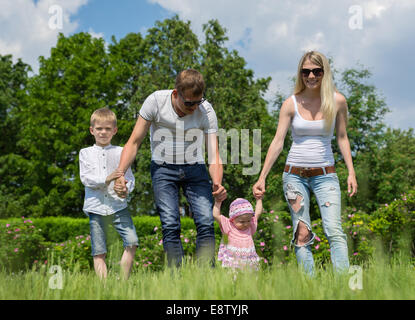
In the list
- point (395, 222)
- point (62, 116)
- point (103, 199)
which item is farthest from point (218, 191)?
point (62, 116)

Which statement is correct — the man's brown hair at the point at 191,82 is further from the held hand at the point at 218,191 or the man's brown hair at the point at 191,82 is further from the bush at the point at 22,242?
the bush at the point at 22,242

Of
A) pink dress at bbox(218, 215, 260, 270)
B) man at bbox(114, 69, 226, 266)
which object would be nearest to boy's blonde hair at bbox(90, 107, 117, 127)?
man at bbox(114, 69, 226, 266)

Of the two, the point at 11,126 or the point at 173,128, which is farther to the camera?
the point at 11,126

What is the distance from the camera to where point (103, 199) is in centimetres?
443

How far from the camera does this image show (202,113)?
4.06m

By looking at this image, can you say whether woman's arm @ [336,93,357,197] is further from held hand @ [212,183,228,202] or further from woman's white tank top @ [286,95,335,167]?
held hand @ [212,183,228,202]

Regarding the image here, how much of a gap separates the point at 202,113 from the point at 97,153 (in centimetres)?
128

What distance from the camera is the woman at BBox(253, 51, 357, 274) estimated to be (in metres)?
3.86

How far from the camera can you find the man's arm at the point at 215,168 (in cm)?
392

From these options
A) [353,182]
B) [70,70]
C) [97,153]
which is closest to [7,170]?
[70,70]

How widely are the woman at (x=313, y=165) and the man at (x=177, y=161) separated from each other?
0.54 metres

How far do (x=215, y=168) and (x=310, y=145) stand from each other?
0.90m

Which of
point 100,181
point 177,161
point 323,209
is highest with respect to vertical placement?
point 177,161

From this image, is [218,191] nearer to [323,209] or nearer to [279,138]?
[279,138]
